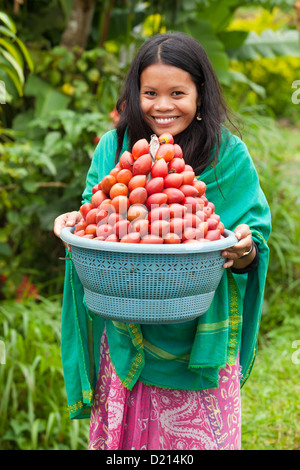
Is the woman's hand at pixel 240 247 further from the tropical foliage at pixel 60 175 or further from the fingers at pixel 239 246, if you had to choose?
the tropical foliage at pixel 60 175

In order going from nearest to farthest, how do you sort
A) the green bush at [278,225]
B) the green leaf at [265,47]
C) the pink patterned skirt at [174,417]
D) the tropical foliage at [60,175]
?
the pink patterned skirt at [174,417] < the tropical foliage at [60,175] < the green bush at [278,225] < the green leaf at [265,47]

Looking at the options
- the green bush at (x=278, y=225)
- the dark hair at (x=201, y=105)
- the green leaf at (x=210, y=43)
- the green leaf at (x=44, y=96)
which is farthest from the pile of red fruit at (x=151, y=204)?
the green leaf at (x=210, y=43)

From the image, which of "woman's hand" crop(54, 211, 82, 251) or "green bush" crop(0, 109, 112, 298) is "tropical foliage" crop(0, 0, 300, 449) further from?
"woman's hand" crop(54, 211, 82, 251)

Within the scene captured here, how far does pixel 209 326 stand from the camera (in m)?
1.64

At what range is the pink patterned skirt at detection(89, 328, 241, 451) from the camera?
1705 millimetres

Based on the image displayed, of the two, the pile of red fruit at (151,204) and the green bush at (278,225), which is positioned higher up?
the pile of red fruit at (151,204)

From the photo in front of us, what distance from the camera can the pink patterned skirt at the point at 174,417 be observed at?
1.71m

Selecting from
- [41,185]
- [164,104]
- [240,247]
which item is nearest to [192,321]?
[240,247]

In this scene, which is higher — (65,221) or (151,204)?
(151,204)

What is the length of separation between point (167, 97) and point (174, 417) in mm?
1026

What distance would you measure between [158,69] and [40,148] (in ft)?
6.73

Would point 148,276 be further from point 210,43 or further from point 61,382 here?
point 210,43

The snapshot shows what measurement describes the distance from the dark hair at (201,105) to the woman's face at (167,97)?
4 cm

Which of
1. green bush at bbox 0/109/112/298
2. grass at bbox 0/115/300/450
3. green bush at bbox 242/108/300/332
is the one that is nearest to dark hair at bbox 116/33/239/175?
green bush at bbox 0/109/112/298
